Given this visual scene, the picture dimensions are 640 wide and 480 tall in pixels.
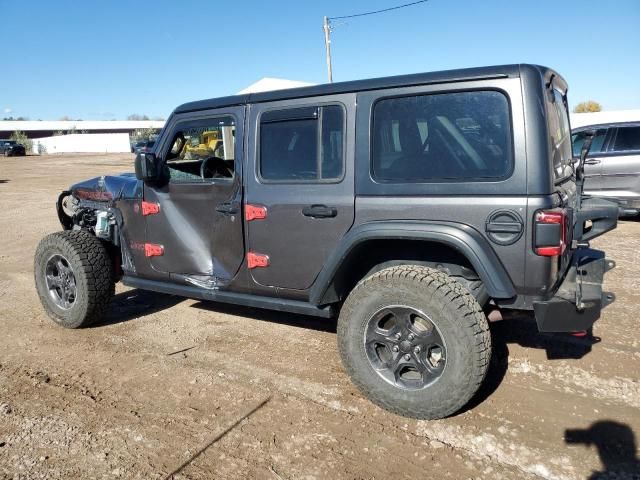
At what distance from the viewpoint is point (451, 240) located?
2729 mm

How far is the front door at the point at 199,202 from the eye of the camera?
3633 millimetres

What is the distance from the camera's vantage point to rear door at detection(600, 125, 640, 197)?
28.4 ft

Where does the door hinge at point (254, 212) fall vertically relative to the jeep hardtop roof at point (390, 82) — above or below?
below

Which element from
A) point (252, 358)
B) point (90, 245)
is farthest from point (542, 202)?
point (90, 245)

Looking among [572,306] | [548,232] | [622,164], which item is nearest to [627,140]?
[622,164]

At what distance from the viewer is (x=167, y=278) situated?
4098 mm

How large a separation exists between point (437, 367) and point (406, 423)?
365 mm

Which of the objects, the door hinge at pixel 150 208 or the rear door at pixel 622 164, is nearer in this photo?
the door hinge at pixel 150 208

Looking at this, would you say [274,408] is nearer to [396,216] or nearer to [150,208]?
[396,216]

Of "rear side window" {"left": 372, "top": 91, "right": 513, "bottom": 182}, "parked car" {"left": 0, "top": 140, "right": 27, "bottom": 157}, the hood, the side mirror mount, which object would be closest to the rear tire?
the hood

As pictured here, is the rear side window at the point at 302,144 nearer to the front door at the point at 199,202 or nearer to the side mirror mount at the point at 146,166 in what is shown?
the front door at the point at 199,202

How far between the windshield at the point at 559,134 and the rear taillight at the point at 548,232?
310 mm

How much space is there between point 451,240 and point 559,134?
1.16 meters

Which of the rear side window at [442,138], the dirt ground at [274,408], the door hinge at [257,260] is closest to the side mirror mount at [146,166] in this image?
the door hinge at [257,260]
